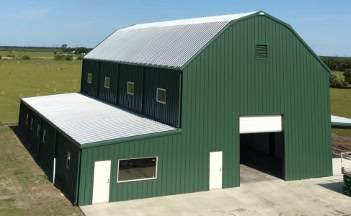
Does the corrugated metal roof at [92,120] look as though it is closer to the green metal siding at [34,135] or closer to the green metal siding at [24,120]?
the green metal siding at [34,135]

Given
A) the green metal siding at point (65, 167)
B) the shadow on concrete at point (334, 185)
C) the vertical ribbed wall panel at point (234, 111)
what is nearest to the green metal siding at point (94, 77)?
the green metal siding at point (65, 167)

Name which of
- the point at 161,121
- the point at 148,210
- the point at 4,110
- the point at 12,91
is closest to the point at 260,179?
the point at 161,121

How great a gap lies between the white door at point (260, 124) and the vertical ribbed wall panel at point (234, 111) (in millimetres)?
398

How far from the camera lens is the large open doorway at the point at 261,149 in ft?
72.7

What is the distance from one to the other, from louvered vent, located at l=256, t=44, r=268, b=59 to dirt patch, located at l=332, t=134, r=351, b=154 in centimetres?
1293

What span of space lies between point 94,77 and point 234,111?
62.0 ft

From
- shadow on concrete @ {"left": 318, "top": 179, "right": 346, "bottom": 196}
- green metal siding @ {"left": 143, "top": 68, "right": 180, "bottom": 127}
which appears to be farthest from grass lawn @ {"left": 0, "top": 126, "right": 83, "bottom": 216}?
shadow on concrete @ {"left": 318, "top": 179, "right": 346, "bottom": 196}

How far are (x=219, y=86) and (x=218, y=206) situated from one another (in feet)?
22.7

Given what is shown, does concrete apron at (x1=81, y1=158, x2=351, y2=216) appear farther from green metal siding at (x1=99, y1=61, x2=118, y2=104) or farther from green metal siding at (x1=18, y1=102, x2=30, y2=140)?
green metal siding at (x1=18, y1=102, x2=30, y2=140)

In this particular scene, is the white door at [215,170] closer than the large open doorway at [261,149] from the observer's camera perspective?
Yes

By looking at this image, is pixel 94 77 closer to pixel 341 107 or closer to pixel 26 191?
pixel 26 191

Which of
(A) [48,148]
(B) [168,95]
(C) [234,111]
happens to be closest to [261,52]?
(C) [234,111]

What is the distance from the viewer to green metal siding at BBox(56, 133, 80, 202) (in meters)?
18.5

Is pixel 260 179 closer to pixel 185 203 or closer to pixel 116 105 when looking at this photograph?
pixel 185 203
